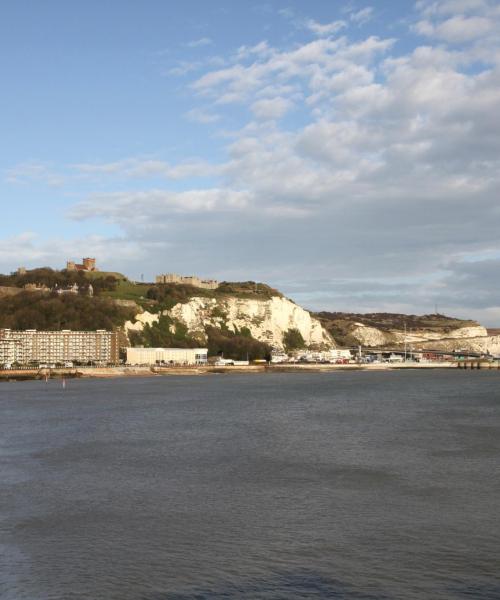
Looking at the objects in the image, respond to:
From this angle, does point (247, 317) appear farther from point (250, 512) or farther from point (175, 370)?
point (250, 512)

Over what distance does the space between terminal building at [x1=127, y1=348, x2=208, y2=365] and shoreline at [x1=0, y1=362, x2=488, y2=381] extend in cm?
373

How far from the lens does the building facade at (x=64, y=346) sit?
119m

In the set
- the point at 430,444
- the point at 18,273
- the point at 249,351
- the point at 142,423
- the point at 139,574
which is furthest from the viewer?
the point at 18,273

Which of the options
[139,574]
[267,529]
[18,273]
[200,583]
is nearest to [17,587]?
[139,574]

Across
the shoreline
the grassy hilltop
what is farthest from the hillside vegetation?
the shoreline

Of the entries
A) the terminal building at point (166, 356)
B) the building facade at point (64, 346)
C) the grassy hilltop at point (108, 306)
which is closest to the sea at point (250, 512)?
the building facade at point (64, 346)

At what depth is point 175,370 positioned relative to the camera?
12050 cm

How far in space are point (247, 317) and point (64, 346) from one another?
46.1 meters

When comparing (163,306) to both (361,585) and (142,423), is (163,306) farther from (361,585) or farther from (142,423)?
(361,585)

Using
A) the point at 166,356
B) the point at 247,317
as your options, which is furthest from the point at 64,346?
the point at 247,317

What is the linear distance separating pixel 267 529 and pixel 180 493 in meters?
4.93

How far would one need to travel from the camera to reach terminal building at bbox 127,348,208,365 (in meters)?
124

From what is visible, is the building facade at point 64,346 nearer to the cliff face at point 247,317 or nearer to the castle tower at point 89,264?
the cliff face at point 247,317

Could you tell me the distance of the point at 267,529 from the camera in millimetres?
17344
